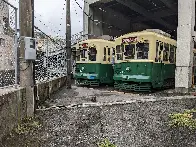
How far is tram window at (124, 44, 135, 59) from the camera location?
1174cm

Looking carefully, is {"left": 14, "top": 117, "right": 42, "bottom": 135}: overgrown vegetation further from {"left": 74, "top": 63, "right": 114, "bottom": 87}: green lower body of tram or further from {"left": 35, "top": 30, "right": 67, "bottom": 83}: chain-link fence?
{"left": 74, "top": 63, "right": 114, "bottom": 87}: green lower body of tram

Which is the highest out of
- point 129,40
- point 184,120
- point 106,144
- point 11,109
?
point 129,40

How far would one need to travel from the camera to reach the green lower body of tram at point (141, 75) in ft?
36.8

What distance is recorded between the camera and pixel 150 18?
2327 cm

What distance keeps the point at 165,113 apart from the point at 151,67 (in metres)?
4.35

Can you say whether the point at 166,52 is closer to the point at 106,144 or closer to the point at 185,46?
the point at 185,46

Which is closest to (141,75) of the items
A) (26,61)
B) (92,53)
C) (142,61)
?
(142,61)

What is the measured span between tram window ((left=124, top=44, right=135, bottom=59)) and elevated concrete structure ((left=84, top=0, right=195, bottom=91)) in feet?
8.36

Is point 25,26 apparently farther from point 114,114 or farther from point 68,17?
point 68,17

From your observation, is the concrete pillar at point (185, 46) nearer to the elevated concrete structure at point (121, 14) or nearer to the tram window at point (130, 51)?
the tram window at point (130, 51)

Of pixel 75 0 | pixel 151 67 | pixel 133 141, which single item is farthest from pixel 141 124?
pixel 75 0

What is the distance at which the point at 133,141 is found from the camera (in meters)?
5.46

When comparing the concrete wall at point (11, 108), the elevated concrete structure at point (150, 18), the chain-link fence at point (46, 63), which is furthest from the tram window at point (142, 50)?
the concrete wall at point (11, 108)

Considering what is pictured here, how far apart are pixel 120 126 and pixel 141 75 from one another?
218 inches
